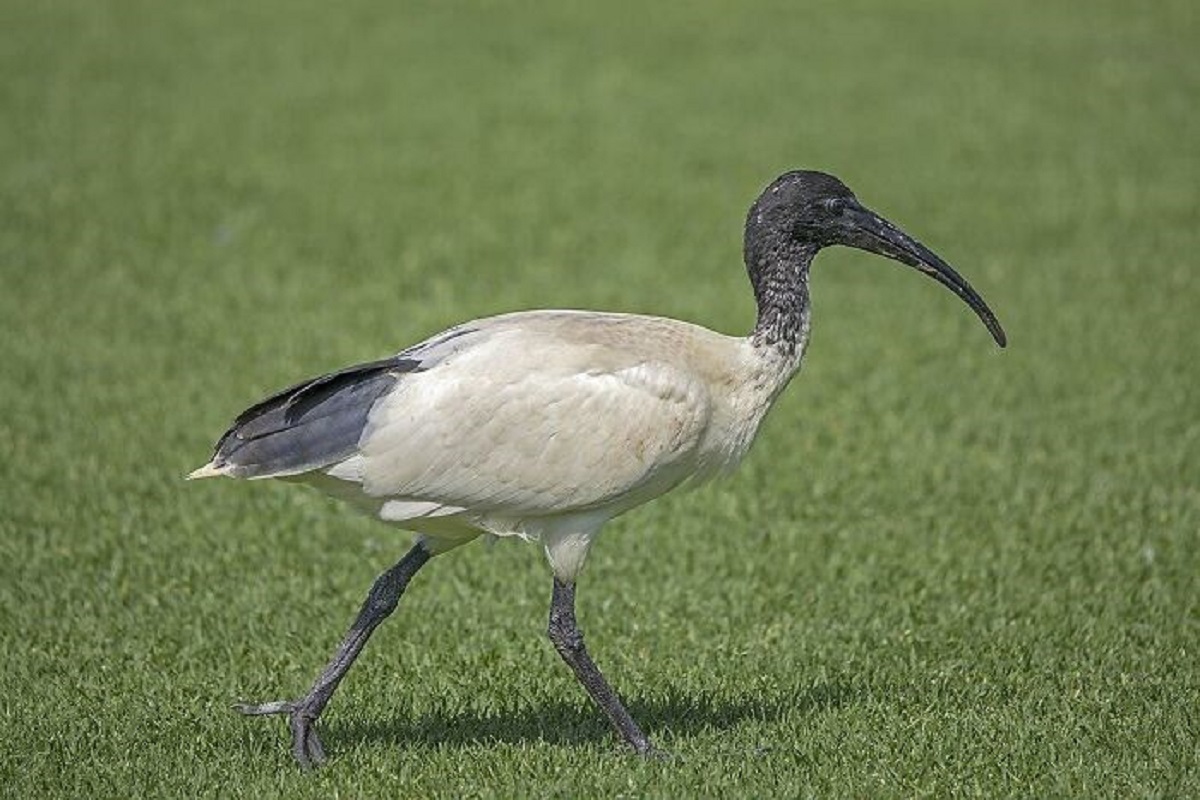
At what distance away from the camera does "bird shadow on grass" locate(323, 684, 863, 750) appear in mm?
6297

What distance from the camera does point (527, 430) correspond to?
593 centimetres

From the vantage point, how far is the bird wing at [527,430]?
5.88m

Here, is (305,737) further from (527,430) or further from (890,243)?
(890,243)

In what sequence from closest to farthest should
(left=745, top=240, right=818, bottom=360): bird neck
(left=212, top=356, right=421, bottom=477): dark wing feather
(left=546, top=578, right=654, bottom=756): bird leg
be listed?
(left=212, top=356, right=421, bottom=477): dark wing feather → (left=546, top=578, right=654, bottom=756): bird leg → (left=745, top=240, right=818, bottom=360): bird neck

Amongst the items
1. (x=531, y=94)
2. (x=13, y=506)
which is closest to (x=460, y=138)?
(x=531, y=94)

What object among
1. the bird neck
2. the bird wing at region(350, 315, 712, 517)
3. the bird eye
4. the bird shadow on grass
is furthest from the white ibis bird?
the bird eye

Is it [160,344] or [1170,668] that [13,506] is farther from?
[1170,668]

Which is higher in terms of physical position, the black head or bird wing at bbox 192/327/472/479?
the black head

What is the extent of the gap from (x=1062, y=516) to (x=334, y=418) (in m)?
4.39

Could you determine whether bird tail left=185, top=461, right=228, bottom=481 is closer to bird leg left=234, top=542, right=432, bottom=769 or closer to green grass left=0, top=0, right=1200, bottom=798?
bird leg left=234, top=542, right=432, bottom=769

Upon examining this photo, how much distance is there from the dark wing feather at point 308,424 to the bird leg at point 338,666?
534 mm

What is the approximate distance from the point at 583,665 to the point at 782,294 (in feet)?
4.23

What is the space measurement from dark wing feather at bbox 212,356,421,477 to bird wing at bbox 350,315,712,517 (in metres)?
0.05

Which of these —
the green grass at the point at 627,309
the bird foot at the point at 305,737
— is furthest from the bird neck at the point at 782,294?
the bird foot at the point at 305,737
